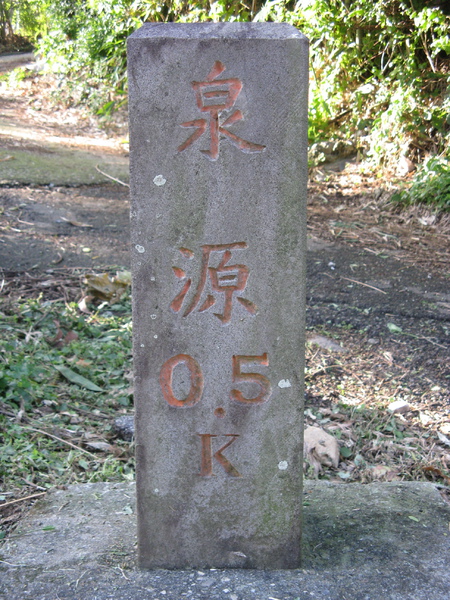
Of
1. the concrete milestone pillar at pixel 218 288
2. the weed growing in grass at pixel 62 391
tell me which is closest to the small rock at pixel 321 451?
the weed growing in grass at pixel 62 391

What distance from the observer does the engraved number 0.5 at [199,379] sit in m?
1.72

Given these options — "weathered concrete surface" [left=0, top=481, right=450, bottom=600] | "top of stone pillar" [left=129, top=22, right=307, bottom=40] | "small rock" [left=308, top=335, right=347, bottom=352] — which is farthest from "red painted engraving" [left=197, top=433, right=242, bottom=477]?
"small rock" [left=308, top=335, right=347, bottom=352]

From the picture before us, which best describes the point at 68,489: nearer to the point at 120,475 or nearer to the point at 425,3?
the point at 120,475

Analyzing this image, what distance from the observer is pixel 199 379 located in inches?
68.2

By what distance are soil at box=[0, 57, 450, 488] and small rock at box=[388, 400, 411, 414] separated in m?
0.03

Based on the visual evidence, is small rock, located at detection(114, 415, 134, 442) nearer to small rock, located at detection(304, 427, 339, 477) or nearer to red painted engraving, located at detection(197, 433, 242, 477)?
small rock, located at detection(304, 427, 339, 477)

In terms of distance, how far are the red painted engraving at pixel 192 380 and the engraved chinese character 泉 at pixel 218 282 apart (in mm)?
129

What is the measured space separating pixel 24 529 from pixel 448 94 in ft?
16.9

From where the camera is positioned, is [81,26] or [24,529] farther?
[81,26]

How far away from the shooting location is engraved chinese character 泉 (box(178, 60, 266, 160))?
5.16 ft

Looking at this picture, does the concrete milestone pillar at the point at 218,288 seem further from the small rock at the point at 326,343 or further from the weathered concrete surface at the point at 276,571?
the small rock at the point at 326,343

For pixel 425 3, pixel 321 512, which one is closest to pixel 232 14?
pixel 425 3

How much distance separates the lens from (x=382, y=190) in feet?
19.8

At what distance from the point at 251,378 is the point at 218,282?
0.28m
